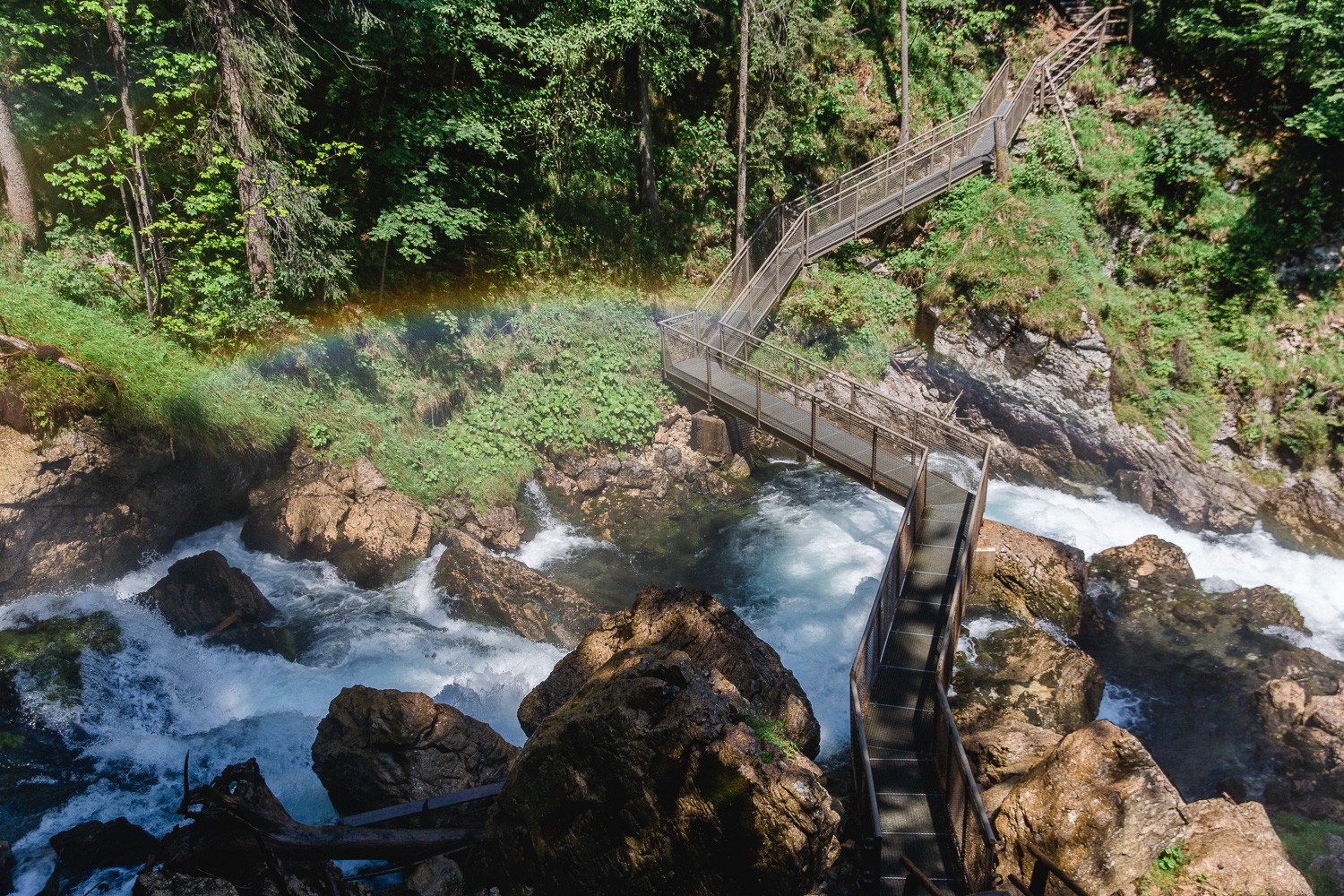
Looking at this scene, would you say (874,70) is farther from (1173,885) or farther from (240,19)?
(1173,885)

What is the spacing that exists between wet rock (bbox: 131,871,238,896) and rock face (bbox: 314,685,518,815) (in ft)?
9.70

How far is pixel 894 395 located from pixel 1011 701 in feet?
32.3

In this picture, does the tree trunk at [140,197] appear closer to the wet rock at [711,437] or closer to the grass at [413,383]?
the grass at [413,383]

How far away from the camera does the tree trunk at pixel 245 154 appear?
40.0ft

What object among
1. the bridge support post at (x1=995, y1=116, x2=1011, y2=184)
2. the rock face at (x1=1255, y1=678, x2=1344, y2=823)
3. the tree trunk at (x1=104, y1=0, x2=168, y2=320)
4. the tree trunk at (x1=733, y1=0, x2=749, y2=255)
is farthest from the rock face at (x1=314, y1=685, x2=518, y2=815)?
the bridge support post at (x1=995, y1=116, x2=1011, y2=184)

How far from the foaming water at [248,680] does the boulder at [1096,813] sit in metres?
6.23

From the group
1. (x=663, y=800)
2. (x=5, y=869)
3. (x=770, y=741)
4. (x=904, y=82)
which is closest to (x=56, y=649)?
(x=5, y=869)

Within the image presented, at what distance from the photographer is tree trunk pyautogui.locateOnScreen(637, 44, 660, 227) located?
17.5m

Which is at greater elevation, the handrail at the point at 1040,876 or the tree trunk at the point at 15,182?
the tree trunk at the point at 15,182

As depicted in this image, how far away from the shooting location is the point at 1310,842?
29.4 ft

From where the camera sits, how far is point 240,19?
40.3 feet

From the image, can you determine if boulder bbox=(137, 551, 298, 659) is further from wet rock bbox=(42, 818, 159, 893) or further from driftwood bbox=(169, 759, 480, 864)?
wet rock bbox=(42, 818, 159, 893)

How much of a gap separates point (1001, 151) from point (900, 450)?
11.1 metres

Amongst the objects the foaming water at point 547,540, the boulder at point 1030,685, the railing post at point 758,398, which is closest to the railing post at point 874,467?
the railing post at point 758,398
